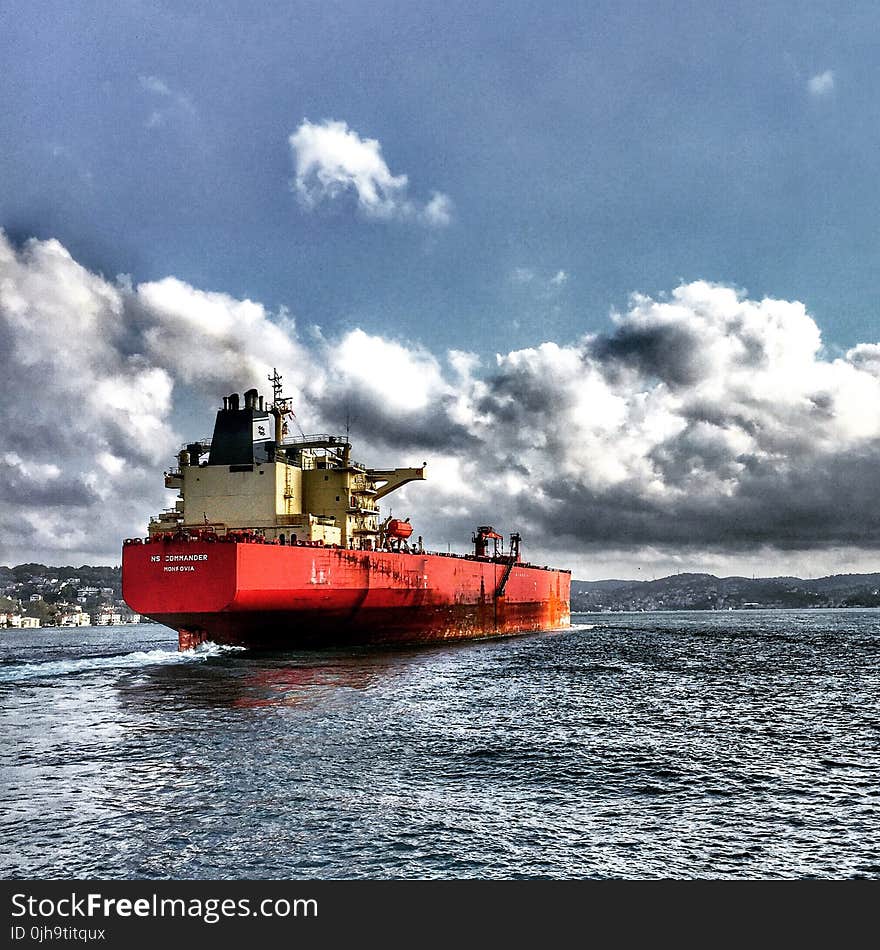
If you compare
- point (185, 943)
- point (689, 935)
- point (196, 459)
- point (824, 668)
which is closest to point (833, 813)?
point (689, 935)

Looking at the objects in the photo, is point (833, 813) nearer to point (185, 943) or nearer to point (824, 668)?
point (185, 943)

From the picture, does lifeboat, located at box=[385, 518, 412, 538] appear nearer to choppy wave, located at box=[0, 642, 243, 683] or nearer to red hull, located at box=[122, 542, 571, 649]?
red hull, located at box=[122, 542, 571, 649]

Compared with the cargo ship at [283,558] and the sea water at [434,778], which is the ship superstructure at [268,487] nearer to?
the cargo ship at [283,558]

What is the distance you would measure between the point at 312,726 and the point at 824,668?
2674 centimetres

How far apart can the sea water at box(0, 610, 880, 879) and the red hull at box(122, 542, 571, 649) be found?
17.6 ft

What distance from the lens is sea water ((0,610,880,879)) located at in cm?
997

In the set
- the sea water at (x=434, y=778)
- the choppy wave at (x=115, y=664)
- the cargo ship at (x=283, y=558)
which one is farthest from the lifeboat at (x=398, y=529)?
the sea water at (x=434, y=778)

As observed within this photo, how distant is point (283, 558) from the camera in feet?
114

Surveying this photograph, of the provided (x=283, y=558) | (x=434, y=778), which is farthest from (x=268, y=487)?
(x=434, y=778)

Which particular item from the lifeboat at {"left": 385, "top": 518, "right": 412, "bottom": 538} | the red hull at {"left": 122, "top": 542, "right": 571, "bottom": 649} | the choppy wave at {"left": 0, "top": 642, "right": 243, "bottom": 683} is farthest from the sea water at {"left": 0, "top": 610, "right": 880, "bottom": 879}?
the lifeboat at {"left": 385, "top": 518, "right": 412, "bottom": 538}

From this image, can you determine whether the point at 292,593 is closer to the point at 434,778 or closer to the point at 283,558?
the point at 283,558

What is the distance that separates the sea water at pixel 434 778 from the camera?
9969 millimetres

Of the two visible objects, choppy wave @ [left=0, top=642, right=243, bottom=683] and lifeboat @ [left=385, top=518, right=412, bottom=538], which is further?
lifeboat @ [left=385, top=518, right=412, bottom=538]

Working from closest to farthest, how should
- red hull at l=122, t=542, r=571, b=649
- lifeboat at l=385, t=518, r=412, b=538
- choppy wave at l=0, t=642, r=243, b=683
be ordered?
red hull at l=122, t=542, r=571, b=649
choppy wave at l=0, t=642, r=243, b=683
lifeboat at l=385, t=518, r=412, b=538
